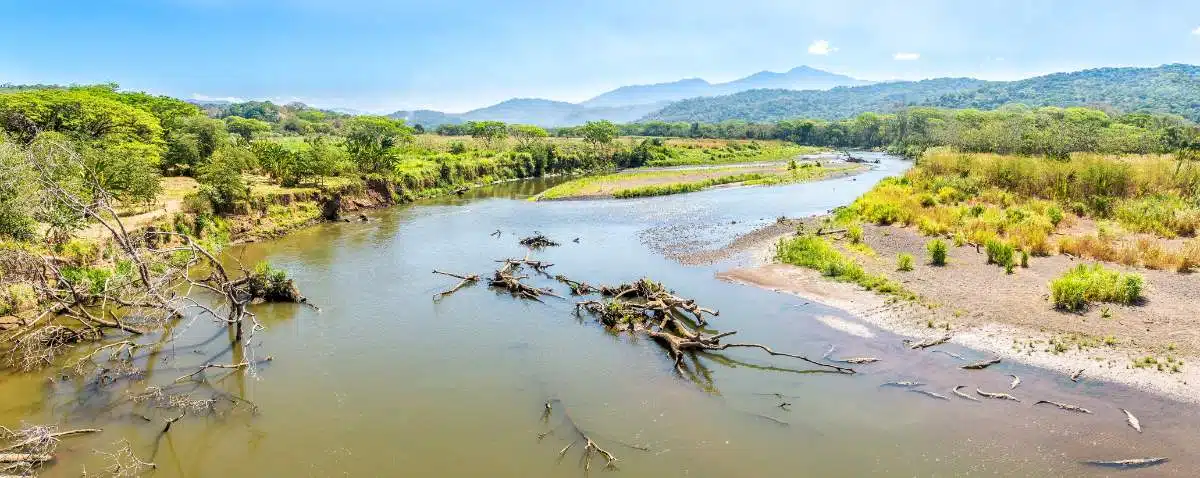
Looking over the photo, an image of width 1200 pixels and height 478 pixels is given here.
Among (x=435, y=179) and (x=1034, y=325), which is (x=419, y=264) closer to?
(x=1034, y=325)

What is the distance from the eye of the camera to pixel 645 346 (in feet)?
57.2

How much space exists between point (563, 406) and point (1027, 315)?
1467 cm

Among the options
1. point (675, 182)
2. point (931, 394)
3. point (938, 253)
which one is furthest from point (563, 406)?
point (675, 182)

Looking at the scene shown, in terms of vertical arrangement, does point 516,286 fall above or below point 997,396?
above

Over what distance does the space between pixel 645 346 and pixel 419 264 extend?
14.4 m

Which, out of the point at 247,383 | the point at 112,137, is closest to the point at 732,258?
the point at 247,383

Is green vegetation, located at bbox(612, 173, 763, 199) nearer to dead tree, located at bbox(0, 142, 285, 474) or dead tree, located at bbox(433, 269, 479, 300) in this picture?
dead tree, located at bbox(433, 269, 479, 300)

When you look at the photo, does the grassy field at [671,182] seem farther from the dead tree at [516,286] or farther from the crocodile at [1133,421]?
the crocodile at [1133,421]

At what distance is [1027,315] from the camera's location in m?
17.6

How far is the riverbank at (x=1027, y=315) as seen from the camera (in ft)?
47.5

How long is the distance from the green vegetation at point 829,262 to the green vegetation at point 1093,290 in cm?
405

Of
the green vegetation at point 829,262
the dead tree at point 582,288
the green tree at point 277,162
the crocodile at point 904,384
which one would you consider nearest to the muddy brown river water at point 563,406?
the crocodile at point 904,384

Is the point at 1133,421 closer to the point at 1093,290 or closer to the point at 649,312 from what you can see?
the point at 1093,290

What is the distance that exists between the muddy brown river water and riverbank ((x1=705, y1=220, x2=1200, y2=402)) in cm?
92
